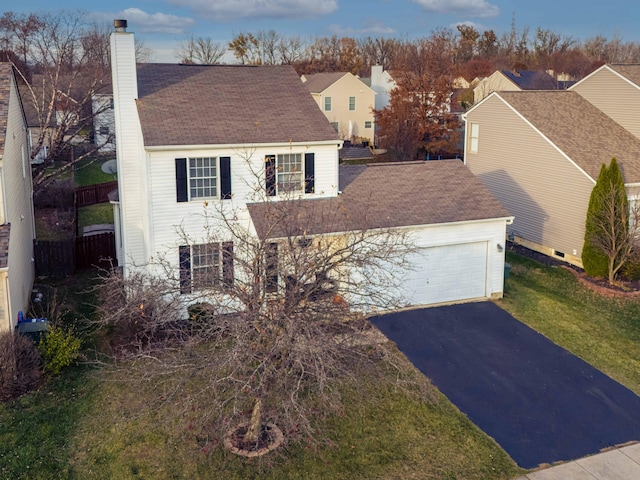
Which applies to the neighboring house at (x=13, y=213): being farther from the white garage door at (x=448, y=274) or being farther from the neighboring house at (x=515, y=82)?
the neighboring house at (x=515, y=82)

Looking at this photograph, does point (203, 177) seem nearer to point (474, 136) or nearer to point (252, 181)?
point (252, 181)

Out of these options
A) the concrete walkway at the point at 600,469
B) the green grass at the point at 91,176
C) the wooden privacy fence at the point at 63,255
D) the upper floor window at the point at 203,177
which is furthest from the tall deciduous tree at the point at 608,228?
the green grass at the point at 91,176

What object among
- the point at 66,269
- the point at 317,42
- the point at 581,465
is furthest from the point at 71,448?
the point at 317,42

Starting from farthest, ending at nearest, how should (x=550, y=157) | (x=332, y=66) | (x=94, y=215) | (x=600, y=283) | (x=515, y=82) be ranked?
(x=332, y=66)
(x=515, y=82)
(x=94, y=215)
(x=550, y=157)
(x=600, y=283)

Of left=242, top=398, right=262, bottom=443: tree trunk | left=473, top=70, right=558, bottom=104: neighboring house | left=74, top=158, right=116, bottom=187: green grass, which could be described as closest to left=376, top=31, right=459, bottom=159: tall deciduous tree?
left=473, top=70, right=558, bottom=104: neighboring house

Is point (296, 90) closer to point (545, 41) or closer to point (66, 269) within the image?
point (66, 269)

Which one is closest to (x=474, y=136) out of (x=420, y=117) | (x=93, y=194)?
(x=420, y=117)
